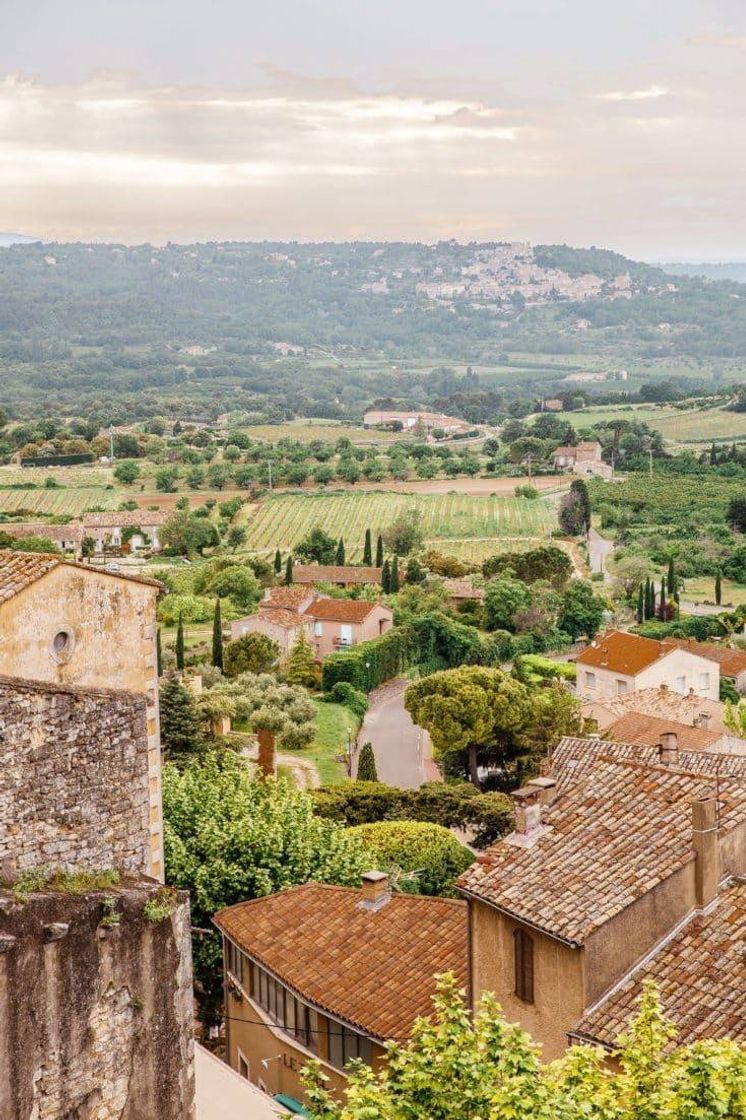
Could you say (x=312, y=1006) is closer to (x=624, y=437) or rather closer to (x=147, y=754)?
(x=147, y=754)

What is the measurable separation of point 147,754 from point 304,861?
10.6 meters

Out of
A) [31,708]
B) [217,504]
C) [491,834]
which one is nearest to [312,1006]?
[31,708]

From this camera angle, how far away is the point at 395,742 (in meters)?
47.0

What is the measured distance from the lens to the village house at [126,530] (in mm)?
88525

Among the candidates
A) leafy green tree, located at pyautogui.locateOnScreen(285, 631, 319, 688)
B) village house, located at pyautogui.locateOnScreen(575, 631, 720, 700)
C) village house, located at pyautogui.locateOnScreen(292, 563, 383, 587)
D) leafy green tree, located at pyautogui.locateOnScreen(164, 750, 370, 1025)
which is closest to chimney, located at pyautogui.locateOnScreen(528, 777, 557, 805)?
leafy green tree, located at pyautogui.locateOnScreen(164, 750, 370, 1025)

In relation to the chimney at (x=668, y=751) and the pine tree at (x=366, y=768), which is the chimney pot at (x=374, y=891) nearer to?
the chimney at (x=668, y=751)

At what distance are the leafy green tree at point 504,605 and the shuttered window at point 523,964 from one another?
52529 millimetres

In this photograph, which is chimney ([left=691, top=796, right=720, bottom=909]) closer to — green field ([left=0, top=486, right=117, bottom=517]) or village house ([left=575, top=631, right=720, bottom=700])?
village house ([left=575, top=631, right=720, bottom=700])

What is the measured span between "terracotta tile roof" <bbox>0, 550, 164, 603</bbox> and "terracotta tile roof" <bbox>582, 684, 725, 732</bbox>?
32.4 meters

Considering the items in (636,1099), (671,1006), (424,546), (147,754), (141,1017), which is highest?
(147,754)

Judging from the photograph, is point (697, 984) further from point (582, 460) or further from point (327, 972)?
point (582, 460)

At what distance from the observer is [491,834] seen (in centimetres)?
3058

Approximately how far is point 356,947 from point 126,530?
2985 inches

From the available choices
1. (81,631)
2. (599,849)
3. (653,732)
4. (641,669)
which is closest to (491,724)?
(653,732)
